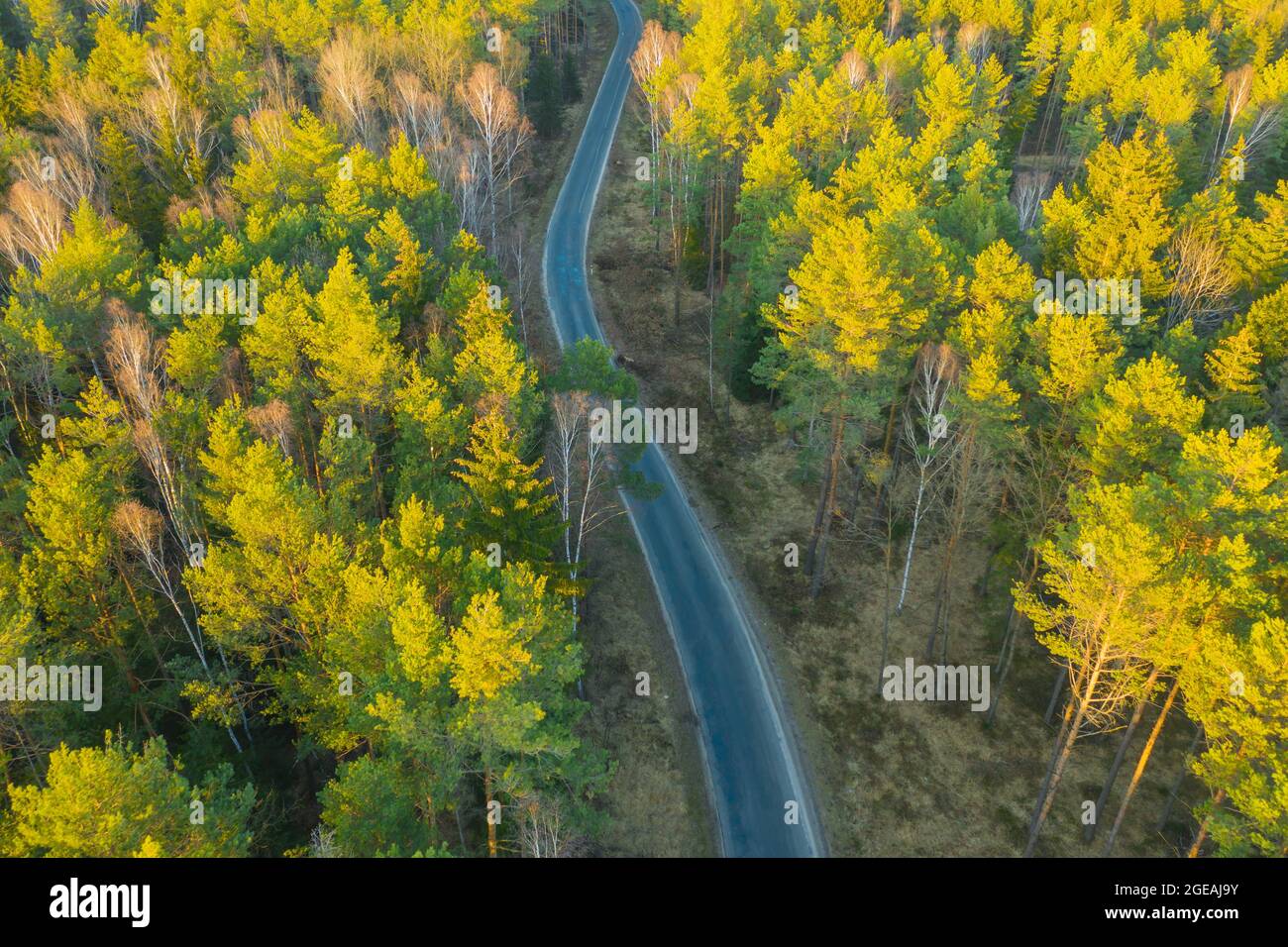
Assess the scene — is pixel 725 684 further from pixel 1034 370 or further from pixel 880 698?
pixel 1034 370

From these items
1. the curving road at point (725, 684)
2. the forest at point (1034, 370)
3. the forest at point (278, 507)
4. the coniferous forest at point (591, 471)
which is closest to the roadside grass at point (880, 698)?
the coniferous forest at point (591, 471)

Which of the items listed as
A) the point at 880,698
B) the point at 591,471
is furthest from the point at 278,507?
the point at 880,698

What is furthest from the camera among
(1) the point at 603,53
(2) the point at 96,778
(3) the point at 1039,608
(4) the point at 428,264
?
(1) the point at 603,53

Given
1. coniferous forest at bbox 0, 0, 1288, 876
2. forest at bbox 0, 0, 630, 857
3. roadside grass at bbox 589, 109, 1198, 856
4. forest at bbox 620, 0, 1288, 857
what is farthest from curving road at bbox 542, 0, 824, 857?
forest at bbox 0, 0, 630, 857

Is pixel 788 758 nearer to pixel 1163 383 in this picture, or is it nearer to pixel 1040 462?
pixel 1040 462

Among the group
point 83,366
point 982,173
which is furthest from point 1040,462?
point 83,366

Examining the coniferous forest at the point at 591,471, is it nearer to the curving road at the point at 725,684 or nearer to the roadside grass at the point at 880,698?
the roadside grass at the point at 880,698
